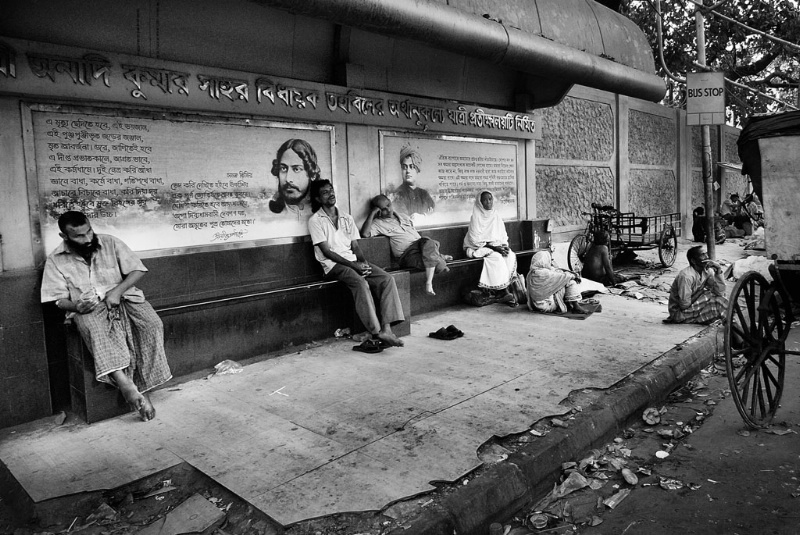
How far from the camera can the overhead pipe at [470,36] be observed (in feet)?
15.7

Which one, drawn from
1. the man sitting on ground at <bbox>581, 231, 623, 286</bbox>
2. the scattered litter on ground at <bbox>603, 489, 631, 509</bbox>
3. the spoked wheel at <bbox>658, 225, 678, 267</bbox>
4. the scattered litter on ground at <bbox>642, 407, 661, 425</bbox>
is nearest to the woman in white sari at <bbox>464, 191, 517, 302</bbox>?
the man sitting on ground at <bbox>581, 231, 623, 286</bbox>

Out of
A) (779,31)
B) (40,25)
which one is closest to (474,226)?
(40,25)

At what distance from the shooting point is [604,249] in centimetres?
946

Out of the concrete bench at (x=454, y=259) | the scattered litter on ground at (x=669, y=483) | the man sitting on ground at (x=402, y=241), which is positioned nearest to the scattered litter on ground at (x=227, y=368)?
the concrete bench at (x=454, y=259)

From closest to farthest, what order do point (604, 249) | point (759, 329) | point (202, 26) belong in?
point (759, 329) < point (202, 26) < point (604, 249)

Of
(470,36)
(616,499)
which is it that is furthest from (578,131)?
(616,499)

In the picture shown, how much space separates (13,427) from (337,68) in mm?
4703

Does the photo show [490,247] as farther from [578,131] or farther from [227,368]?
[578,131]

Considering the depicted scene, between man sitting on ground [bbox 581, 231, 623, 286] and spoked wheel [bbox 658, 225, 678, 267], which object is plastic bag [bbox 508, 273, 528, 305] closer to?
man sitting on ground [bbox 581, 231, 623, 286]

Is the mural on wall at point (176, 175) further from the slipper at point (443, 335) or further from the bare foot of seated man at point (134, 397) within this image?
the slipper at point (443, 335)

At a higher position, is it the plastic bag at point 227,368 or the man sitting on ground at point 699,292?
the man sitting on ground at point 699,292

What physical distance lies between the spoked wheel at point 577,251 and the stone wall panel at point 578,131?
66.6 inches

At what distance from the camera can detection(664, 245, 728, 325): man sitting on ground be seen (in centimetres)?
652

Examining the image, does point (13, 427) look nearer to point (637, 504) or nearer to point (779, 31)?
point (637, 504)
